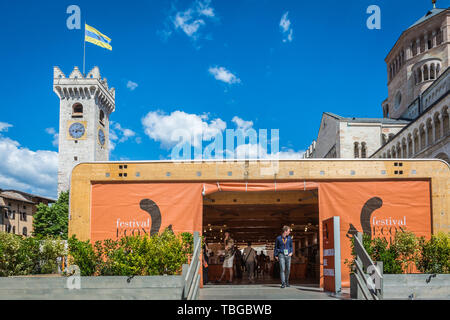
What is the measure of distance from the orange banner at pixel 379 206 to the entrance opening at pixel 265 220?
1122 mm

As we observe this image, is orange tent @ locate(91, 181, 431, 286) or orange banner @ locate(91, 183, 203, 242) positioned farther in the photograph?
orange banner @ locate(91, 183, 203, 242)

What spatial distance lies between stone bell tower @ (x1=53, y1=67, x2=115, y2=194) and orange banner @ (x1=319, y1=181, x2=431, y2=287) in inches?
2667

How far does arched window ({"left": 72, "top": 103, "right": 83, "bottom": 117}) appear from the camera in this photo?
263 feet

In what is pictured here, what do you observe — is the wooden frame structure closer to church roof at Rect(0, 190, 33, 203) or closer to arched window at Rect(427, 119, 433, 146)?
arched window at Rect(427, 119, 433, 146)

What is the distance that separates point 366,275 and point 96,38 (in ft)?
216

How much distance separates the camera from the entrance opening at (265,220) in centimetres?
1717

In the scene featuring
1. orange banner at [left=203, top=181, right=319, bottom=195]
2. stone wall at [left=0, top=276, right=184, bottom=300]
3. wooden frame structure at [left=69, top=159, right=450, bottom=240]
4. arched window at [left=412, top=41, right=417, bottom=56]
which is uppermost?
arched window at [left=412, top=41, right=417, bottom=56]

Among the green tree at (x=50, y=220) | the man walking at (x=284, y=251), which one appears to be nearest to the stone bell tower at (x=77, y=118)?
the green tree at (x=50, y=220)

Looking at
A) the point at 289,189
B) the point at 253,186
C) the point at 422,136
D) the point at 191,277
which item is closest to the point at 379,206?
the point at 289,189

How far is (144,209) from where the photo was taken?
1560 cm

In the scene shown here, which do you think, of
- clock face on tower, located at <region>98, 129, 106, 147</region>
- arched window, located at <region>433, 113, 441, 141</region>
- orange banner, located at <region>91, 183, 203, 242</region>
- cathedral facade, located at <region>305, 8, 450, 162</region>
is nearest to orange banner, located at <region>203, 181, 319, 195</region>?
orange banner, located at <region>91, 183, 203, 242</region>

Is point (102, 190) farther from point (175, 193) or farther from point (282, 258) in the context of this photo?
point (282, 258)

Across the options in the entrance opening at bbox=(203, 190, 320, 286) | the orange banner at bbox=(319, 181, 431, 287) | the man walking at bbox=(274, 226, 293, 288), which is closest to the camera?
the man walking at bbox=(274, 226, 293, 288)
